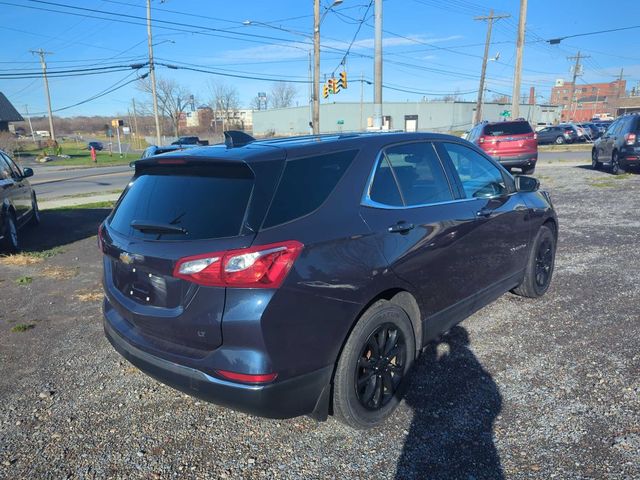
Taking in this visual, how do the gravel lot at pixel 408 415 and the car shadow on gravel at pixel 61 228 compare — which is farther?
the car shadow on gravel at pixel 61 228

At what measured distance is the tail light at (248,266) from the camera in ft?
7.68

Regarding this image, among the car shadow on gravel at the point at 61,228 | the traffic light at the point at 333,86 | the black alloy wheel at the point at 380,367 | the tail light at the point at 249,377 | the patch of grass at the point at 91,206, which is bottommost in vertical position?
the patch of grass at the point at 91,206

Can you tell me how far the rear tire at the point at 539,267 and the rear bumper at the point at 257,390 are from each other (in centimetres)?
301

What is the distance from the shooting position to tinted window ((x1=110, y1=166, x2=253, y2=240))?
2.49 metres

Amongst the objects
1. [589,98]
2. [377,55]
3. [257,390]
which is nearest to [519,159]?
[377,55]

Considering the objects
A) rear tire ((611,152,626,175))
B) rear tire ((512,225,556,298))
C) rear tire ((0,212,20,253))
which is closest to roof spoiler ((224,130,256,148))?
rear tire ((512,225,556,298))

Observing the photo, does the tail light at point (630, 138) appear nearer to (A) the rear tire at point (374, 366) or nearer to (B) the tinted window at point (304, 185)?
(A) the rear tire at point (374, 366)

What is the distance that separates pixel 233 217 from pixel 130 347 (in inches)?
44.4

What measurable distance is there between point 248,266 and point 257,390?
63 cm

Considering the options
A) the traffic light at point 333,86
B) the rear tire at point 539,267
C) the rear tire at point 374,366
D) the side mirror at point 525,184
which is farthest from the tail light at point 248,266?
the traffic light at point 333,86

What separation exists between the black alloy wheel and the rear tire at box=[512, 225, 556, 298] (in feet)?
7.46

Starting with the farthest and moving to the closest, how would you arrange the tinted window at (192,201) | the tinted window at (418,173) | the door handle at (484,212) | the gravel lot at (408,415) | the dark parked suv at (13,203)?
the dark parked suv at (13,203)
the door handle at (484,212)
the tinted window at (418,173)
the gravel lot at (408,415)
the tinted window at (192,201)

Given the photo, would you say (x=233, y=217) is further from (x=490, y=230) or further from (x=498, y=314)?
(x=498, y=314)

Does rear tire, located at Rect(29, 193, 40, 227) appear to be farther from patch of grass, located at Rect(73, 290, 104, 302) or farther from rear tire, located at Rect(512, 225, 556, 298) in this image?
rear tire, located at Rect(512, 225, 556, 298)
